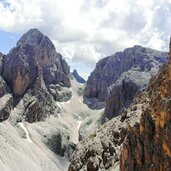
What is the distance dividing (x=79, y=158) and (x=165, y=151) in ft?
136

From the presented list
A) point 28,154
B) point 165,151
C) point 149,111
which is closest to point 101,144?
point 149,111

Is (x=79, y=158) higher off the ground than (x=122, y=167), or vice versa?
(x=79, y=158)

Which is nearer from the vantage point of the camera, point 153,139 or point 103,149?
point 153,139

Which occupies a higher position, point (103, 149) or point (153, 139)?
point (103, 149)

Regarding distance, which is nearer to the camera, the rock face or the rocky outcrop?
the rock face

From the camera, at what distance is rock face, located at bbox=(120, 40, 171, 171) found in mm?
34562

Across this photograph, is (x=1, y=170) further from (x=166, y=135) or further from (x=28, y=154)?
(x=166, y=135)

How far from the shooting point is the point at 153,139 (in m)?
38.2

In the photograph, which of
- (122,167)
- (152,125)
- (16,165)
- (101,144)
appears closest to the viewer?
(152,125)

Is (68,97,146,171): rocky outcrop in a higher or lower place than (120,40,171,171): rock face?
higher

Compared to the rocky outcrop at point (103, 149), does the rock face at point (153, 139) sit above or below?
below

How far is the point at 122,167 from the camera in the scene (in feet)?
146

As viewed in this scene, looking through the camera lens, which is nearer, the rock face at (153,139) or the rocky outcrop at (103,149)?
the rock face at (153,139)

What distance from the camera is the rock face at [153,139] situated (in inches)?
1361
